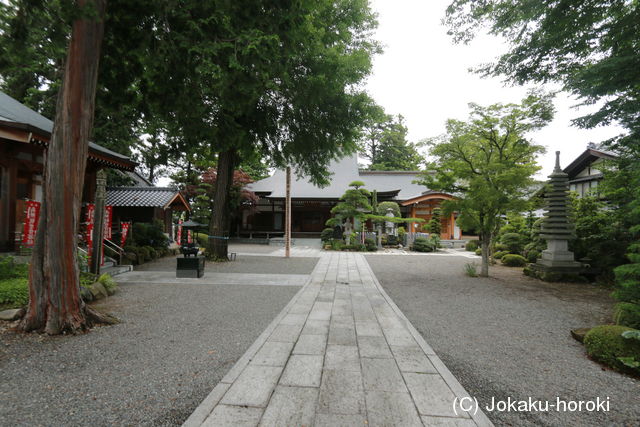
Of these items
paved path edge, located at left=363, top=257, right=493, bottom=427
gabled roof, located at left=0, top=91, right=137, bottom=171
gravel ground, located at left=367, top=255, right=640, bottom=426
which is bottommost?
gravel ground, located at left=367, top=255, right=640, bottom=426

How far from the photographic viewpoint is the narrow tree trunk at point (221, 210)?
11305mm

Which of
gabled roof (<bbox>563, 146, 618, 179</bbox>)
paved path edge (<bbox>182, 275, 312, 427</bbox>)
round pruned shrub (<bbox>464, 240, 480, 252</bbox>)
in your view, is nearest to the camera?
paved path edge (<bbox>182, 275, 312, 427</bbox>)

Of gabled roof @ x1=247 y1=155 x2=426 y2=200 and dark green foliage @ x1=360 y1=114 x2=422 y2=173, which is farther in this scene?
dark green foliage @ x1=360 y1=114 x2=422 y2=173

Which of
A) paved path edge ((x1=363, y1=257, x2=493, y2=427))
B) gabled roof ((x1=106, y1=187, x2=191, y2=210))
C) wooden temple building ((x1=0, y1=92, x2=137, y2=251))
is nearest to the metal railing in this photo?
wooden temple building ((x1=0, y1=92, x2=137, y2=251))

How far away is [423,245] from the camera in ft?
58.1

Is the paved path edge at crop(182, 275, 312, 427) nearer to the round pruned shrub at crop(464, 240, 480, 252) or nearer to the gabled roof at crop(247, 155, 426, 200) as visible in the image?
the gabled roof at crop(247, 155, 426, 200)

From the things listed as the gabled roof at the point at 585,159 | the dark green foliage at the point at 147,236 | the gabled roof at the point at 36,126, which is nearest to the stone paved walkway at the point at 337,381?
the gabled roof at the point at 36,126

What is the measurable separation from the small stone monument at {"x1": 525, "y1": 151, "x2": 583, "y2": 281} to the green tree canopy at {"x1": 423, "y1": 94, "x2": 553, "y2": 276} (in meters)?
1.22

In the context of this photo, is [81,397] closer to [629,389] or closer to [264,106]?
[629,389]

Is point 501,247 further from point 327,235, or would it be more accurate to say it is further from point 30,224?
point 30,224

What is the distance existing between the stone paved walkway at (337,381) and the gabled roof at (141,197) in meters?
11.9

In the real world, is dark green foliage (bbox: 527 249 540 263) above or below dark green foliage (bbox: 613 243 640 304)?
below

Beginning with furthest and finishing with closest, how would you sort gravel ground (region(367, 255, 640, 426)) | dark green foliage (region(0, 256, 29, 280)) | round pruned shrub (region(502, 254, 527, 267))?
round pruned shrub (region(502, 254, 527, 267)) → dark green foliage (region(0, 256, 29, 280)) → gravel ground (region(367, 255, 640, 426))

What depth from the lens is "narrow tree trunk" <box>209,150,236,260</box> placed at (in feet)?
37.1
